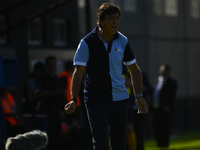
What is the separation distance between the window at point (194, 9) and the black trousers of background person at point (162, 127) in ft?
20.6

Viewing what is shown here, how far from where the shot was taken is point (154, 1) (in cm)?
1625

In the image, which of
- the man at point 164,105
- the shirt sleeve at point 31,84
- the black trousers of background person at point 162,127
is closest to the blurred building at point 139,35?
the shirt sleeve at point 31,84

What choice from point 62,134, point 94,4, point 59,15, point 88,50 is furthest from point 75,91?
point 94,4

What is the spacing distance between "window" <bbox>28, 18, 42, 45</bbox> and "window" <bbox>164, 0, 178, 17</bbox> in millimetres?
5193

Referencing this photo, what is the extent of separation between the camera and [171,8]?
17172mm

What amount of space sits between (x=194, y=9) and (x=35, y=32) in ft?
23.9

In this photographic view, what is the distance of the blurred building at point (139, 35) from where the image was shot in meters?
12.6

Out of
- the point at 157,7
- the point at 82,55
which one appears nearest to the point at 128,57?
the point at 82,55

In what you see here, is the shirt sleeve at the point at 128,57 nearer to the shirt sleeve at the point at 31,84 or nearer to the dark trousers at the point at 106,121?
the dark trousers at the point at 106,121

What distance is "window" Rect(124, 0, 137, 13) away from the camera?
1536cm

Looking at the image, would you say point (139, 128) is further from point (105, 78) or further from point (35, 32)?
point (35, 32)

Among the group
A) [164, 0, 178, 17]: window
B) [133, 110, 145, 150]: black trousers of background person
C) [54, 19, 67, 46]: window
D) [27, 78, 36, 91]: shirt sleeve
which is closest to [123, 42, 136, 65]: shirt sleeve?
[133, 110, 145, 150]: black trousers of background person

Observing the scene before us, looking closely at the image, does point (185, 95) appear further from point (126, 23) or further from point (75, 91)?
point (75, 91)

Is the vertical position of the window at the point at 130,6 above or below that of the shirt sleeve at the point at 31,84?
above
